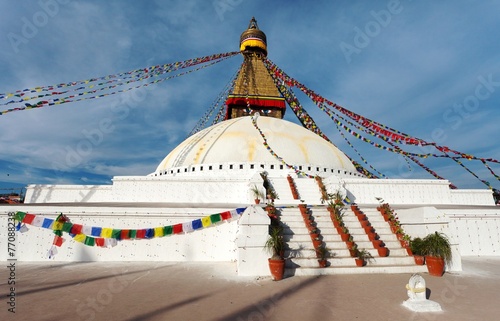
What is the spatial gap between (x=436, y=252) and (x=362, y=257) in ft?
6.26

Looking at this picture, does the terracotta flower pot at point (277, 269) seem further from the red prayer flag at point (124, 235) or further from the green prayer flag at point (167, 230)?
the red prayer flag at point (124, 235)

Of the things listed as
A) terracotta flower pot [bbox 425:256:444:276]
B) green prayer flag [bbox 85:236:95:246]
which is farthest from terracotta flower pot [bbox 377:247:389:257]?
green prayer flag [bbox 85:236:95:246]

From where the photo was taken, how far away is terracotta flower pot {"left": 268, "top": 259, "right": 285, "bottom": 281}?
6.13 meters

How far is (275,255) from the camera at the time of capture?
21.0 ft

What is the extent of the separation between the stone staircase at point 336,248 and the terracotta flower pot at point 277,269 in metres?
0.40

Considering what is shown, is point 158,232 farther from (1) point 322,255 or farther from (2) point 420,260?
(2) point 420,260

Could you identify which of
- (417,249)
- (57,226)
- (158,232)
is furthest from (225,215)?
(417,249)

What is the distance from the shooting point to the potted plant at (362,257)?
6.88 meters

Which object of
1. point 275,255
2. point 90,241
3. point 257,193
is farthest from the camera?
point 257,193

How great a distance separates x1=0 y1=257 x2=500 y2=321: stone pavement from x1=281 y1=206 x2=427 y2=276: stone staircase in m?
0.30

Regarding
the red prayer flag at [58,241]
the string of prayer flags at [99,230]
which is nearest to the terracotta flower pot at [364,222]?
the string of prayer flags at [99,230]

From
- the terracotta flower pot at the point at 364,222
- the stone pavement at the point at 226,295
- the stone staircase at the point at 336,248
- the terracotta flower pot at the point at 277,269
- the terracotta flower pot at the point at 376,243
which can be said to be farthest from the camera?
the terracotta flower pot at the point at 364,222

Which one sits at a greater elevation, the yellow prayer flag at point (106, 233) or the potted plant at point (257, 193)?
the potted plant at point (257, 193)

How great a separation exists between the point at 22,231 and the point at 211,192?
799 centimetres
